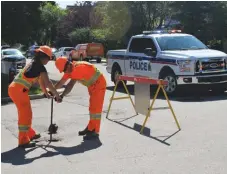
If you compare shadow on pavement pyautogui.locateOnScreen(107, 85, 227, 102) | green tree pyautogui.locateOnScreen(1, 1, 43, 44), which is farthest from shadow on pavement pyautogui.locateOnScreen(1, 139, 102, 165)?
green tree pyautogui.locateOnScreen(1, 1, 43, 44)

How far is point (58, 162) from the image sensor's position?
575cm

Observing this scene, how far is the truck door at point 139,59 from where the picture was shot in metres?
13.0

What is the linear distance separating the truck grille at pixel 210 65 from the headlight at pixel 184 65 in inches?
9.0

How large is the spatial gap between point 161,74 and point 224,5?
2225cm

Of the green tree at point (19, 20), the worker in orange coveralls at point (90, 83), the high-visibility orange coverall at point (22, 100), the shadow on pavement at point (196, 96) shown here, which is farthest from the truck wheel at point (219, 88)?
the green tree at point (19, 20)

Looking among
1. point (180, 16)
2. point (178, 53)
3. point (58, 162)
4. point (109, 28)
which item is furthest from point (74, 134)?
point (109, 28)

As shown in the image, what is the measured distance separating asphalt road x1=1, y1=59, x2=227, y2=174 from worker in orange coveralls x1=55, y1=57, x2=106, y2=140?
23 cm

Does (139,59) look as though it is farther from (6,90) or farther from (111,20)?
(111,20)

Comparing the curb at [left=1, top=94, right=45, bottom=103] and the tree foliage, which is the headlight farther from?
the tree foliage

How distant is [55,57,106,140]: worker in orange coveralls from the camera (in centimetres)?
707

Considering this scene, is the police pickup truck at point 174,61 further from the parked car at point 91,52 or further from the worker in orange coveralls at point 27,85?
the parked car at point 91,52

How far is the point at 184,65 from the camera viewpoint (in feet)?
38.2

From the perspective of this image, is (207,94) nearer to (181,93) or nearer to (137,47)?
(181,93)

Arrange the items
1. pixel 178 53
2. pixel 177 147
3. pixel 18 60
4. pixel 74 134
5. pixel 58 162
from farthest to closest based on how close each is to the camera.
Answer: pixel 18 60 → pixel 178 53 → pixel 74 134 → pixel 177 147 → pixel 58 162
